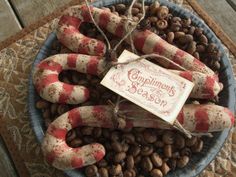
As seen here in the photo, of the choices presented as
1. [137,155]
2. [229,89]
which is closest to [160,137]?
[137,155]

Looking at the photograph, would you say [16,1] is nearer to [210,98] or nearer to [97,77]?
[97,77]

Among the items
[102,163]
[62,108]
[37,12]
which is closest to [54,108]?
[62,108]

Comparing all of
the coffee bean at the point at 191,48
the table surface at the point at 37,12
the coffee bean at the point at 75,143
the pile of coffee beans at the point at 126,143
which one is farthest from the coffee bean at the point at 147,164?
the table surface at the point at 37,12

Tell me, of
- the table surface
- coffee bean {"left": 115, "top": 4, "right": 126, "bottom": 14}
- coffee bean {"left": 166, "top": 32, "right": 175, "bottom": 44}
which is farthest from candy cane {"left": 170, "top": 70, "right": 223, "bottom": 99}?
the table surface

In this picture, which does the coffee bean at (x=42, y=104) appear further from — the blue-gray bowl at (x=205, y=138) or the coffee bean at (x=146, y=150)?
the coffee bean at (x=146, y=150)

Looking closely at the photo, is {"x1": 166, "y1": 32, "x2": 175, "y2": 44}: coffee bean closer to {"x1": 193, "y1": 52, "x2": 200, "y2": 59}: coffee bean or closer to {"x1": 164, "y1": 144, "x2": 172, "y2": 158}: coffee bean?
{"x1": 193, "y1": 52, "x2": 200, "y2": 59}: coffee bean
